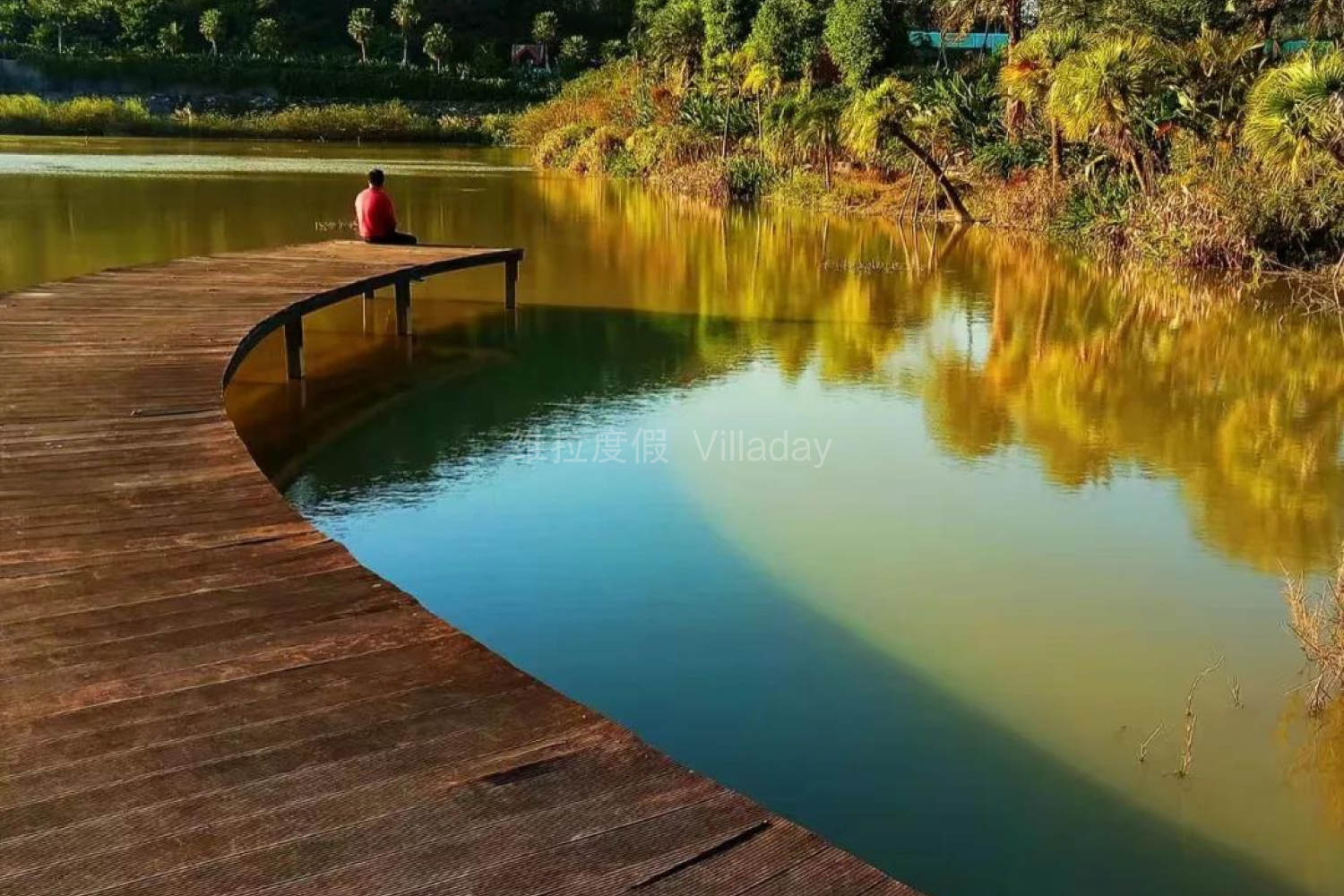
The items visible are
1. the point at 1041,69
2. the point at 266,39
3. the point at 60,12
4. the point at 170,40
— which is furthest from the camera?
the point at 60,12

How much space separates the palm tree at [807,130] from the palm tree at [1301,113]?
11314mm

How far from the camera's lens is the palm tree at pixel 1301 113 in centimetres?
1309

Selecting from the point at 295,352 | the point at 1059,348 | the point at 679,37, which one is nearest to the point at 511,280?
the point at 295,352

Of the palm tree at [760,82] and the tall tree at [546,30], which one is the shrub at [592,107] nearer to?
the palm tree at [760,82]

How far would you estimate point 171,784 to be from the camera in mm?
2879

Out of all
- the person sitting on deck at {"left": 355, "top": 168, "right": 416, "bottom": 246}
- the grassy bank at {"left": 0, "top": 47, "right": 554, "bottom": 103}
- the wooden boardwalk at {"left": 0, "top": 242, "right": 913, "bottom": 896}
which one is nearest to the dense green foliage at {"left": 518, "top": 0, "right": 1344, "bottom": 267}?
the person sitting on deck at {"left": 355, "top": 168, "right": 416, "bottom": 246}

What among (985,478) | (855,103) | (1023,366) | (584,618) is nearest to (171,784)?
(584,618)

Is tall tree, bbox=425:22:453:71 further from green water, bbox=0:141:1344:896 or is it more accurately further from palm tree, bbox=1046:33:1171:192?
green water, bbox=0:141:1344:896

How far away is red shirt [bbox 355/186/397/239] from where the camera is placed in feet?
43.0

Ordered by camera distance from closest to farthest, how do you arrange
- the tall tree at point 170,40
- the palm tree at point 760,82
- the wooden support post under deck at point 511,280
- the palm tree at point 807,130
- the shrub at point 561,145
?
the wooden support post under deck at point 511,280 → the palm tree at point 807,130 → the palm tree at point 760,82 → the shrub at point 561,145 → the tall tree at point 170,40

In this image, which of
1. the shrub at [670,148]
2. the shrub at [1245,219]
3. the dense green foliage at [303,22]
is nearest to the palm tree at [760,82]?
the shrub at [670,148]

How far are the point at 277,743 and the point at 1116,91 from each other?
16.9 metres

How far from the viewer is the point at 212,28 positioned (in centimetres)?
6194

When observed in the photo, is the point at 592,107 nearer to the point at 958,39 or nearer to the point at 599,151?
the point at 599,151
